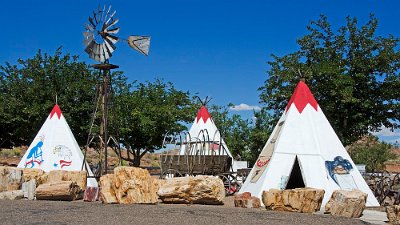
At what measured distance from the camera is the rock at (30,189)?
1534 centimetres

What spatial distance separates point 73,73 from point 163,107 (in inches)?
250

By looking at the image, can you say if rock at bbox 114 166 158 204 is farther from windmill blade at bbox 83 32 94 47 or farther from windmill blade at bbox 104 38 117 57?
windmill blade at bbox 83 32 94 47

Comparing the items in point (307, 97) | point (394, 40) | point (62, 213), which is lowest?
point (62, 213)

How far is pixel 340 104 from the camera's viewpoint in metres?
25.4

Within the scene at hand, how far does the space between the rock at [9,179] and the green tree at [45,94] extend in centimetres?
1508

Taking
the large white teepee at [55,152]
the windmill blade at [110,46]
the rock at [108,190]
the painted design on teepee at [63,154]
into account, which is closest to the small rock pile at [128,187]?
the rock at [108,190]

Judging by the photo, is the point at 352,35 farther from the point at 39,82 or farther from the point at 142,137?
the point at 39,82

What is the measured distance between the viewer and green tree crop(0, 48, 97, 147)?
31.9 meters

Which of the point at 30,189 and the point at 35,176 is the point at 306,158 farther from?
the point at 35,176

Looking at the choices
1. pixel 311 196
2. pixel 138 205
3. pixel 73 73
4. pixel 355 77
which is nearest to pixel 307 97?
pixel 311 196

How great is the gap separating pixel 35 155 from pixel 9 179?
5.02 meters

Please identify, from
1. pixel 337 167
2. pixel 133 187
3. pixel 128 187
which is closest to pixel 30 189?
pixel 128 187

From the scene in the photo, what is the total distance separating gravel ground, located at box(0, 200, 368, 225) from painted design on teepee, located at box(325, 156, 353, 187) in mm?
3539

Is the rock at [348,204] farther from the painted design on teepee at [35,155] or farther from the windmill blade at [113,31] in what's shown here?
the painted design on teepee at [35,155]
